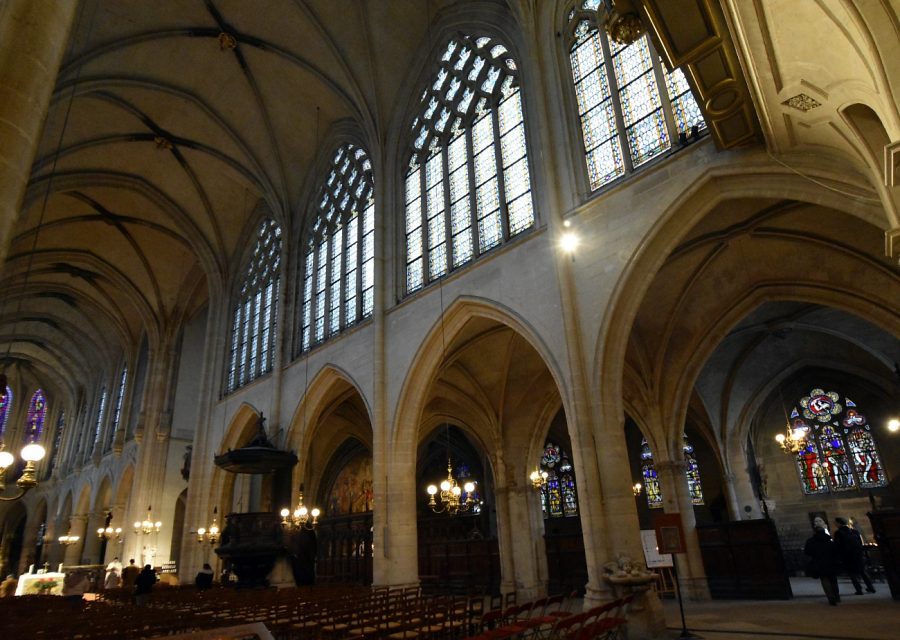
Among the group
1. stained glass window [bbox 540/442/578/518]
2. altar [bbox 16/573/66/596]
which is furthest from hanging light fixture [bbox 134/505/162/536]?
stained glass window [bbox 540/442/578/518]

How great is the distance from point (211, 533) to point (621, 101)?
1786 cm

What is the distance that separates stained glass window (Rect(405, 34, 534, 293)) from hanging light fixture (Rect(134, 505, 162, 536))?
55.7 feet

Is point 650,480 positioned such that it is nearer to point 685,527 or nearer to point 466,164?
point 685,527

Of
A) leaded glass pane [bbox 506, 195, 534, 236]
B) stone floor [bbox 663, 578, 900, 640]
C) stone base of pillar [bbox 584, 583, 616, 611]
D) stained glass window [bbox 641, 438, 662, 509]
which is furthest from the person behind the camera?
stained glass window [bbox 641, 438, 662, 509]

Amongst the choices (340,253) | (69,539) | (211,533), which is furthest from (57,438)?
(340,253)

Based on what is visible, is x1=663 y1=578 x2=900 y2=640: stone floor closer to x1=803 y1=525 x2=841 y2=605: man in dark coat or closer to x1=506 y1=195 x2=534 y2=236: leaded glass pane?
x1=803 y1=525 x2=841 y2=605: man in dark coat

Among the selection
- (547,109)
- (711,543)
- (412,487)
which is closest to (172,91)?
(547,109)

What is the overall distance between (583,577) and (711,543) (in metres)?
3.63

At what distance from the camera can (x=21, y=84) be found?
176 inches

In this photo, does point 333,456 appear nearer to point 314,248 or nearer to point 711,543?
point 314,248

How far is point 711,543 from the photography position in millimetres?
14766

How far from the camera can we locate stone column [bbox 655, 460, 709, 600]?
13562 millimetres

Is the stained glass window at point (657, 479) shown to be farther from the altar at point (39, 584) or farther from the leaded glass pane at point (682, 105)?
the altar at point (39, 584)

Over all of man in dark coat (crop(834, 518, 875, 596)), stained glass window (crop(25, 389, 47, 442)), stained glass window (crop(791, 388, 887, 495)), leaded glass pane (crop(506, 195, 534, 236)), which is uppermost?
stained glass window (crop(25, 389, 47, 442))
